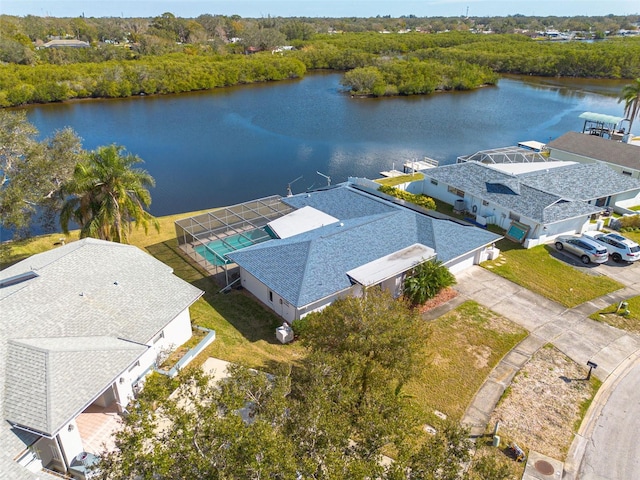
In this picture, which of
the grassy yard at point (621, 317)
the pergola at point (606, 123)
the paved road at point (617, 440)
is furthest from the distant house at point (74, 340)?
the pergola at point (606, 123)

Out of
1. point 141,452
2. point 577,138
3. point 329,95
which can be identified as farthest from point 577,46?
point 141,452

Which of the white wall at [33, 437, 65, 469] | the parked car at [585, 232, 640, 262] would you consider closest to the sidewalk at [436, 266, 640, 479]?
the parked car at [585, 232, 640, 262]

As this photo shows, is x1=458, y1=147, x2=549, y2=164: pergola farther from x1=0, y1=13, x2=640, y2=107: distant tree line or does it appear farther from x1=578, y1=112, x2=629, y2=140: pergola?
x1=0, y1=13, x2=640, y2=107: distant tree line

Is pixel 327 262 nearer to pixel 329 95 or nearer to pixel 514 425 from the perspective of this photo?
pixel 514 425

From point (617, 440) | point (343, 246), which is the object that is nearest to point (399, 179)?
point (343, 246)

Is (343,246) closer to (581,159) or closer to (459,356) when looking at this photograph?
(459,356)

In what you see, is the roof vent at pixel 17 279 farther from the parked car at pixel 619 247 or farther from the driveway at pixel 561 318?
the parked car at pixel 619 247
